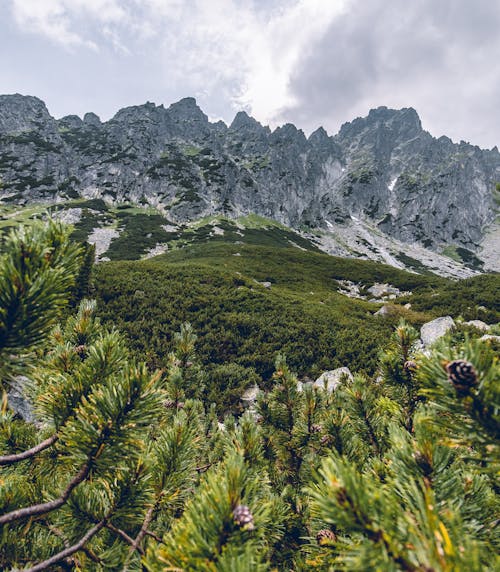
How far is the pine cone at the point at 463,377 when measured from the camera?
89 cm

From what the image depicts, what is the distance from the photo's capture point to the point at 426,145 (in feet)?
494

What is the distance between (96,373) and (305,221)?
362 feet

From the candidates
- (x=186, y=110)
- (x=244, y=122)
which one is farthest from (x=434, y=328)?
(x=244, y=122)

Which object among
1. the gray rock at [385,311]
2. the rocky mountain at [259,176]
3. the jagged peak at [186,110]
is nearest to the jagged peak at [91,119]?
the rocky mountain at [259,176]

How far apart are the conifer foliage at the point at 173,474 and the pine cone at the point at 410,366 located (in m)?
0.01

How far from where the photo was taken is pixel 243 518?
2.77 ft

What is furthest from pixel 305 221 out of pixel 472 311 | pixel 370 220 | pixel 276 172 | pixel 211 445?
pixel 211 445

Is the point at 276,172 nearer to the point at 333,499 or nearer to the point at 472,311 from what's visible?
the point at 472,311

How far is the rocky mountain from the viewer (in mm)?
84688

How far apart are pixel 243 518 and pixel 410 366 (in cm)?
158

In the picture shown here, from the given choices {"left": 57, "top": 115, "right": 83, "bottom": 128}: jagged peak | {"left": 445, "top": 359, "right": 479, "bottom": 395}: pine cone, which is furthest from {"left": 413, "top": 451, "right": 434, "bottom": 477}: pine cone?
{"left": 57, "top": 115, "right": 83, "bottom": 128}: jagged peak

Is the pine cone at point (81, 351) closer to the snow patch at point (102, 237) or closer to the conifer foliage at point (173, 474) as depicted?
the conifer foliage at point (173, 474)

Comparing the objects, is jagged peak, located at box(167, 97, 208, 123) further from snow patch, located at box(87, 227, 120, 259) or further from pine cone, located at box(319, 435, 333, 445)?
pine cone, located at box(319, 435, 333, 445)

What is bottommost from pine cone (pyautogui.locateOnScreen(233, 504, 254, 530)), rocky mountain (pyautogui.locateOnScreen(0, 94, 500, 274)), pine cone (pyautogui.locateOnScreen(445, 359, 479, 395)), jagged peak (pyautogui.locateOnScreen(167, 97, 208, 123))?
pine cone (pyautogui.locateOnScreen(233, 504, 254, 530))
